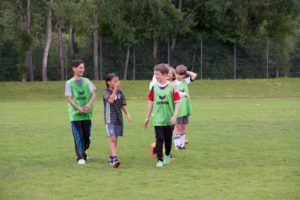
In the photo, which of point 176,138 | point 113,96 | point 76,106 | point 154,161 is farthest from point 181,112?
point 76,106

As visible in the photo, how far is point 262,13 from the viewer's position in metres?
51.8

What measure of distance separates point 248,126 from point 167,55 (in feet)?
98.6

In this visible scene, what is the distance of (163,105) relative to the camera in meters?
10.9

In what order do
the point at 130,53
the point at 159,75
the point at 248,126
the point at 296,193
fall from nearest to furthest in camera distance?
the point at 296,193, the point at 159,75, the point at 248,126, the point at 130,53

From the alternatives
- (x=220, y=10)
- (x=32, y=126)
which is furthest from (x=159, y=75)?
(x=220, y=10)

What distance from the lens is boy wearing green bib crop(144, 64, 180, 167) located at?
10812 millimetres

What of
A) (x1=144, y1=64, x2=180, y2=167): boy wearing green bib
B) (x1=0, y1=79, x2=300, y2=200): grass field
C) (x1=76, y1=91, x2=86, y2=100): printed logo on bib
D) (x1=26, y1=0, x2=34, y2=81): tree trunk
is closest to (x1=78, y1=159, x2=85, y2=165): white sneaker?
(x1=0, y1=79, x2=300, y2=200): grass field

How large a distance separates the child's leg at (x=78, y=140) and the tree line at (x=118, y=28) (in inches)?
1346

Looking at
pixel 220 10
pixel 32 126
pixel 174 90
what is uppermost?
pixel 220 10

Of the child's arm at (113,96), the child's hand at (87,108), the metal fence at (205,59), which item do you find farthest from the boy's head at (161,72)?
the metal fence at (205,59)

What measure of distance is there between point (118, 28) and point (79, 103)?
117ft

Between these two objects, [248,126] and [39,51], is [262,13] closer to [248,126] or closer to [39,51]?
[39,51]

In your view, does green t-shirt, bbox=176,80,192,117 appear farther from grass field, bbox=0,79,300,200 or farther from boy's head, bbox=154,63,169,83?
boy's head, bbox=154,63,169,83

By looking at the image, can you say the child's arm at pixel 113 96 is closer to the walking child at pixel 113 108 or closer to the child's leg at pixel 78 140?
the walking child at pixel 113 108
